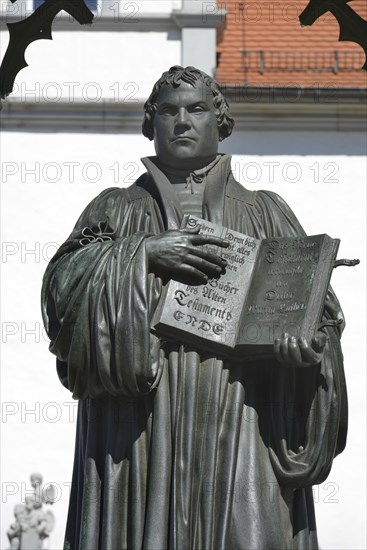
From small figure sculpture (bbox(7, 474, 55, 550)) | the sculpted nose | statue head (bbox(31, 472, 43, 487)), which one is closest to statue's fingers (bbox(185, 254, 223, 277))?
the sculpted nose

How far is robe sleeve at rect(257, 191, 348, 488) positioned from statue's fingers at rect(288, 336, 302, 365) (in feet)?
0.93

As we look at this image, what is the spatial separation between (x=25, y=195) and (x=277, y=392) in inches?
796

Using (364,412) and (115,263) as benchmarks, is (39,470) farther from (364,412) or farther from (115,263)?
(115,263)

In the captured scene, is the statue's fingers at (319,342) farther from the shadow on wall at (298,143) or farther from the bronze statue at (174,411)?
the shadow on wall at (298,143)

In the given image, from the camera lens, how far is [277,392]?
11695 mm

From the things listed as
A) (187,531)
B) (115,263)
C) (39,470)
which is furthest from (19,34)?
(39,470)

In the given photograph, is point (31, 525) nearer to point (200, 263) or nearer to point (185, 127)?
point (185, 127)

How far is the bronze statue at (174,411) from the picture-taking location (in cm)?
1142

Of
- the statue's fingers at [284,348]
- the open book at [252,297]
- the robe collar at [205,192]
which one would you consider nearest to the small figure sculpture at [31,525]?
the robe collar at [205,192]

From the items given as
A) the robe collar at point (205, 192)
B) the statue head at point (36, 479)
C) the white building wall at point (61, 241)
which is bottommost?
the robe collar at point (205, 192)

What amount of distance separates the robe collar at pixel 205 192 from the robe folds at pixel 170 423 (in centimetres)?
21

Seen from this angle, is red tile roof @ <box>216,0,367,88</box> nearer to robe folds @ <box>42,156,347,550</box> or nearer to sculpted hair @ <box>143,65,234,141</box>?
sculpted hair @ <box>143,65,234,141</box>

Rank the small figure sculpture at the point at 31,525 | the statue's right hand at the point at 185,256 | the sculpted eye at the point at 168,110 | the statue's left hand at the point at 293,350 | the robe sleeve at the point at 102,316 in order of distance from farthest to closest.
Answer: the small figure sculpture at the point at 31,525 < the sculpted eye at the point at 168,110 < the statue's right hand at the point at 185,256 < the robe sleeve at the point at 102,316 < the statue's left hand at the point at 293,350

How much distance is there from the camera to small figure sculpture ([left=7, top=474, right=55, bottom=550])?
92.1 ft
